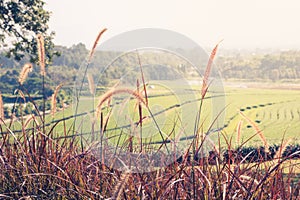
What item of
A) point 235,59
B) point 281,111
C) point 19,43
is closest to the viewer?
point 19,43

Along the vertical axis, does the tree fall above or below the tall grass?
above

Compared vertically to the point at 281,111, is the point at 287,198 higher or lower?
higher

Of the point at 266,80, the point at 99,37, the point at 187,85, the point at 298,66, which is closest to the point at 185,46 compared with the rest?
the point at 187,85

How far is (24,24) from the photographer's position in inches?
436

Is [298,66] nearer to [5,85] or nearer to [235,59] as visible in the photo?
[235,59]

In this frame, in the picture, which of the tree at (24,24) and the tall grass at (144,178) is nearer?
the tall grass at (144,178)

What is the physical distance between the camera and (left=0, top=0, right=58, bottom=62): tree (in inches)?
433

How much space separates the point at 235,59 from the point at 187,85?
172ft

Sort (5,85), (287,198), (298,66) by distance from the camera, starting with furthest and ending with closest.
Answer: (298,66) → (5,85) → (287,198)

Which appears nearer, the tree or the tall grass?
the tall grass

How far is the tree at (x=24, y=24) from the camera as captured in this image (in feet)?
36.1

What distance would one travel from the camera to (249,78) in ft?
180

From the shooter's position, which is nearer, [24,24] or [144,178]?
[144,178]

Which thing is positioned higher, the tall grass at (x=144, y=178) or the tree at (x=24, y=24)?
the tree at (x=24, y=24)
